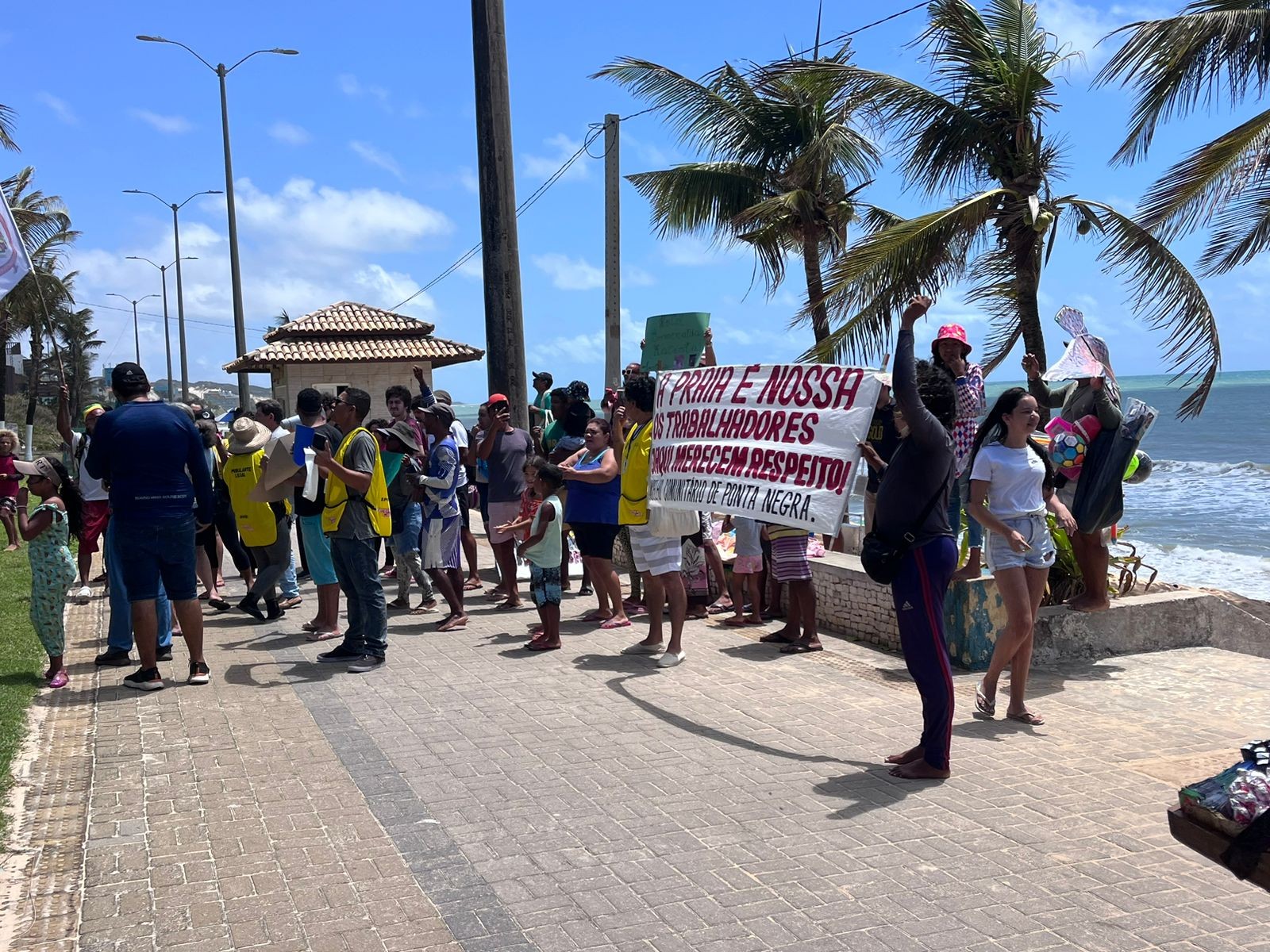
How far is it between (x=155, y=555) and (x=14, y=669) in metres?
1.64

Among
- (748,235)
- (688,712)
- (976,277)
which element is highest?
(748,235)

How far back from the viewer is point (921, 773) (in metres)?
5.59

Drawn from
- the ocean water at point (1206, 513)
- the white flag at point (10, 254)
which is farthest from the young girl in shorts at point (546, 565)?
the ocean water at point (1206, 513)

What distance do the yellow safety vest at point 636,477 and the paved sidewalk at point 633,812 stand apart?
1075mm

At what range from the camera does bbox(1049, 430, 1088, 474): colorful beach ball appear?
8.10 meters

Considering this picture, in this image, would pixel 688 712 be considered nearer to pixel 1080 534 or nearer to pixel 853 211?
pixel 1080 534

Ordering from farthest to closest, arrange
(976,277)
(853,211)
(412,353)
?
(412,353) < (853,211) < (976,277)

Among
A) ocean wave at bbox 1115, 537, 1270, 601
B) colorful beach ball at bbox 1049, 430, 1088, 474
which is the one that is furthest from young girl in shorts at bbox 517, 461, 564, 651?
ocean wave at bbox 1115, 537, 1270, 601

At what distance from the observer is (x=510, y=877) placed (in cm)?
451

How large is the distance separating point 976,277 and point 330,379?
57.2 ft

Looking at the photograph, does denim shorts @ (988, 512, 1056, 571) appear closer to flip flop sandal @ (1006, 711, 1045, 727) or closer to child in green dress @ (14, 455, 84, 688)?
flip flop sandal @ (1006, 711, 1045, 727)

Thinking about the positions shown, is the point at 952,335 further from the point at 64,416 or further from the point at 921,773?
the point at 64,416

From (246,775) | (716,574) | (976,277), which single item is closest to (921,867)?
(246,775)

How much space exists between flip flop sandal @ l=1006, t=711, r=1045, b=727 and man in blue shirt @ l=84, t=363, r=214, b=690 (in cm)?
493
